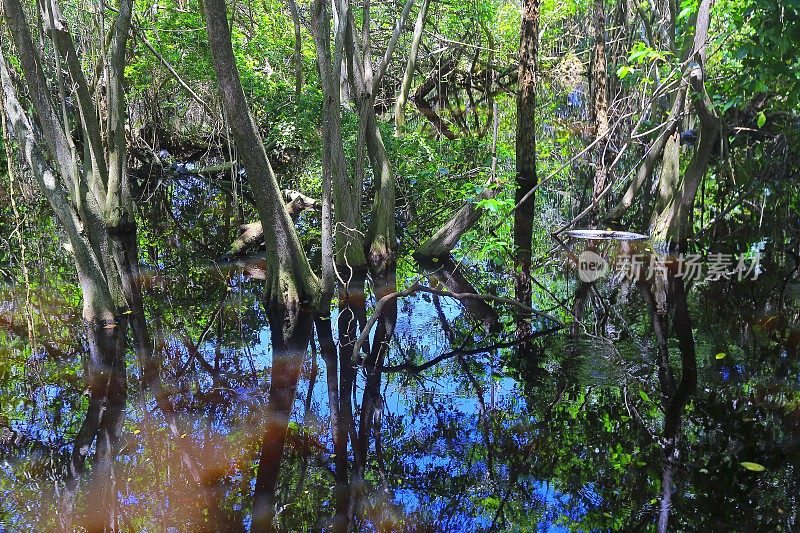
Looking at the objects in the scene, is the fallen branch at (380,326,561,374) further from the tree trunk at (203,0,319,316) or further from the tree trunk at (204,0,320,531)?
the tree trunk at (203,0,319,316)

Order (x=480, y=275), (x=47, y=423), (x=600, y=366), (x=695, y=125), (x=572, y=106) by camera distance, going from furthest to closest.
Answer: (x=572, y=106), (x=695, y=125), (x=480, y=275), (x=600, y=366), (x=47, y=423)

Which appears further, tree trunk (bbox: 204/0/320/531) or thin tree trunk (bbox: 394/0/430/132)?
thin tree trunk (bbox: 394/0/430/132)

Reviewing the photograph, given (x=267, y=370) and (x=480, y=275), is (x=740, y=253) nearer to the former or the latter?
(x=480, y=275)

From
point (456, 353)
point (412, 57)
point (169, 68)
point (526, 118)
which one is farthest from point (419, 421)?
point (412, 57)

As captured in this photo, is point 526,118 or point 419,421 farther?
point 526,118

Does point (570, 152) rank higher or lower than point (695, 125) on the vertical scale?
higher

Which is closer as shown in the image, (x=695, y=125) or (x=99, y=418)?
(x=99, y=418)

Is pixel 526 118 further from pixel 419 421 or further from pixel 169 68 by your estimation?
pixel 419 421

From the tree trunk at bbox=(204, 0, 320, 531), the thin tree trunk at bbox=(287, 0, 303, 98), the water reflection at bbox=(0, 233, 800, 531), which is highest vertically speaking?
the thin tree trunk at bbox=(287, 0, 303, 98)

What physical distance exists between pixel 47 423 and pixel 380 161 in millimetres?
6771

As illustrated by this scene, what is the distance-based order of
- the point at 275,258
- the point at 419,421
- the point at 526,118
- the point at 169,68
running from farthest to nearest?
the point at 526,118 → the point at 169,68 → the point at 275,258 → the point at 419,421

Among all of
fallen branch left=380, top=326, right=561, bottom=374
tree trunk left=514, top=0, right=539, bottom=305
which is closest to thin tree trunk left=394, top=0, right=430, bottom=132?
tree trunk left=514, top=0, right=539, bottom=305

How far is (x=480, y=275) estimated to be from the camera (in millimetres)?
10898

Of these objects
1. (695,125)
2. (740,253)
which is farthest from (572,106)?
(740,253)
